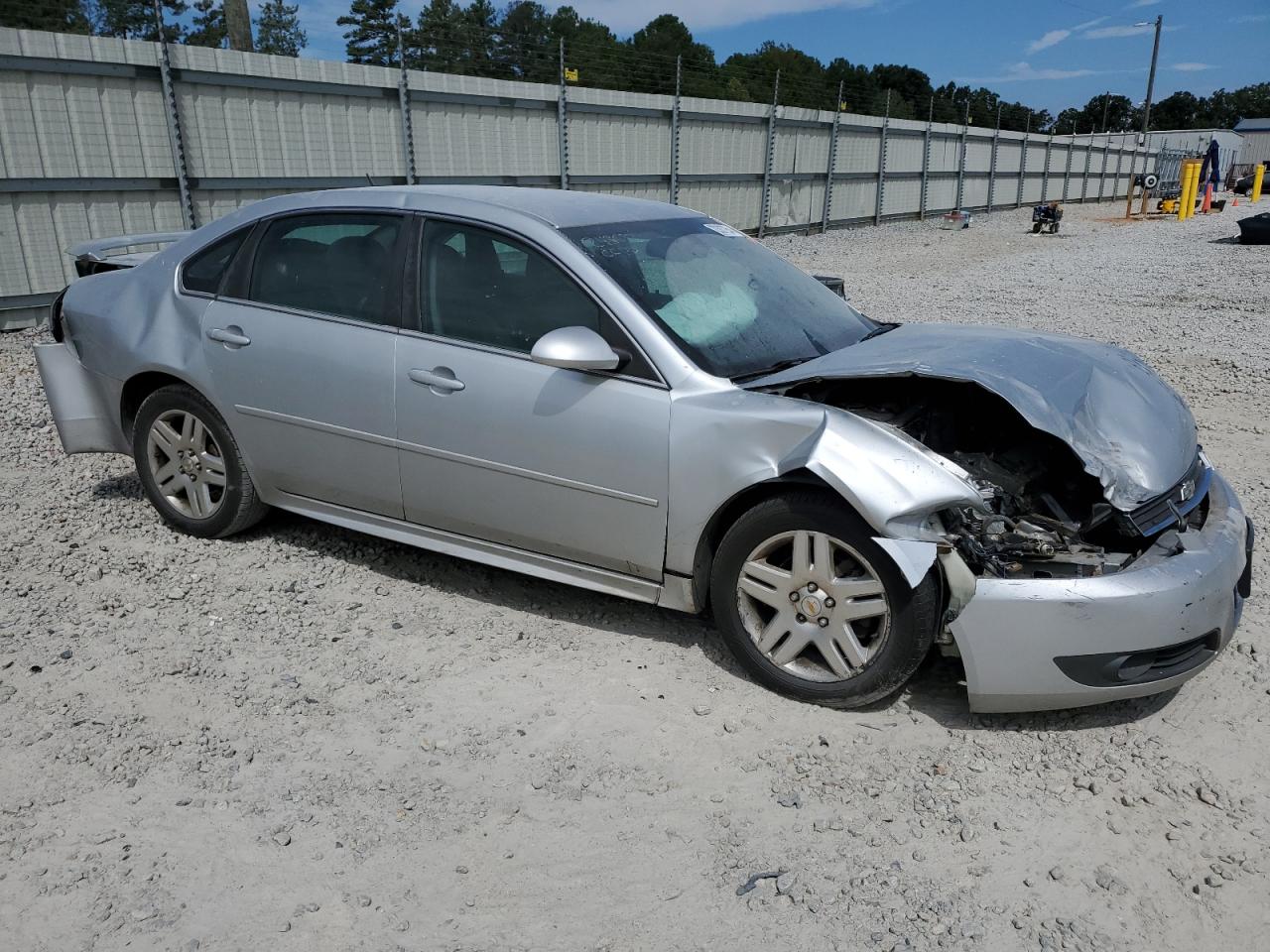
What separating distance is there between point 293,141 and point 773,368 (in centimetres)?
991

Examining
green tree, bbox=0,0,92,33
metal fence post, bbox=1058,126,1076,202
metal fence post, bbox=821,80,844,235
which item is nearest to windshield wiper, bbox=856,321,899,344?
green tree, bbox=0,0,92,33

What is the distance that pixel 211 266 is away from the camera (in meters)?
4.46

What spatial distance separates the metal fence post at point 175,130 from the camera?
10219 millimetres

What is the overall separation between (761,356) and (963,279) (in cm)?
1258

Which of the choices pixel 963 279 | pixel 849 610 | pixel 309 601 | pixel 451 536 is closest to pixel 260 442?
pixel 309 601

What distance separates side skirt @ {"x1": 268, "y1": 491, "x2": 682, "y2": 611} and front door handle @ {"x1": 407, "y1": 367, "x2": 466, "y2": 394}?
1.95 feet

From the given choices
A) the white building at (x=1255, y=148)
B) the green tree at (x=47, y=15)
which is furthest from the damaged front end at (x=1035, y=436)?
the white building at (x=1255, y=148)

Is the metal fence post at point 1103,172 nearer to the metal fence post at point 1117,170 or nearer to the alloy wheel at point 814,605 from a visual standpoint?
the metal fence post at point 1117,170

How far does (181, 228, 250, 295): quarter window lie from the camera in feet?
14.5

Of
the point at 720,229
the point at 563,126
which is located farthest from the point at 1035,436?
the point at 563,126

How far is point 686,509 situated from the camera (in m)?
3.39

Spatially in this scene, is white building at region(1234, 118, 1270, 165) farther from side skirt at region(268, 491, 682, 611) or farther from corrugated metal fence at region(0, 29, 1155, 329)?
side skirt at region(268, 491, 682, 611)

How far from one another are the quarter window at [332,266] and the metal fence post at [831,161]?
20405 mm

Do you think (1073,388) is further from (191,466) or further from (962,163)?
(962,163)
